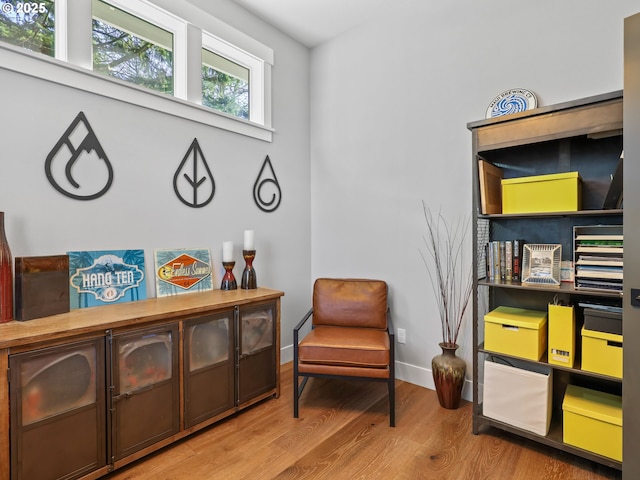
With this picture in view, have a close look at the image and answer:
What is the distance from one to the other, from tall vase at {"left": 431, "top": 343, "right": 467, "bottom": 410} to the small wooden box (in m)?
2.20

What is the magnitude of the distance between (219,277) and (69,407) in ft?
→ 4.02

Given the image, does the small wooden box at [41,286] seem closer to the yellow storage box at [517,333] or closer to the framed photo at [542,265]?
the yellow storage box at [517,333]

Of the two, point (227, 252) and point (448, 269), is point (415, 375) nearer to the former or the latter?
point (448, 269)

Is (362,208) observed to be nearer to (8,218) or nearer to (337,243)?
(337,243)

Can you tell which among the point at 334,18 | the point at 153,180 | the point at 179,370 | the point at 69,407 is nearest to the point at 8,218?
the point at 153,180

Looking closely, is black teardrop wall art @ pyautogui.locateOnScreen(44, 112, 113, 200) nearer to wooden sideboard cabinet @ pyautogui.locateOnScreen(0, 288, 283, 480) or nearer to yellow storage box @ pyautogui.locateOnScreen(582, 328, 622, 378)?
wooden sideboard cabinet @ pyautogui.locateOnScreen(0, 288, 283, 480)

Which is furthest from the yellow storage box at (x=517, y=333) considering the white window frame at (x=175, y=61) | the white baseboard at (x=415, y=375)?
the white window frame at (x=175, y=61)

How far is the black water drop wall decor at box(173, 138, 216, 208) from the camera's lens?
2418 millimetres

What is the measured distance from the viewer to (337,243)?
10.5ft

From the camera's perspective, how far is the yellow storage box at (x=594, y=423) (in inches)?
63.9

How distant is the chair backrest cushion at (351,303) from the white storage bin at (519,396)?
32.1 inches

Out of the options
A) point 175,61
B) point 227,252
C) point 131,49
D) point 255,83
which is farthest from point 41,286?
point 255,83

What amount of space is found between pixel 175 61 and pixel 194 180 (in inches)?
32.7

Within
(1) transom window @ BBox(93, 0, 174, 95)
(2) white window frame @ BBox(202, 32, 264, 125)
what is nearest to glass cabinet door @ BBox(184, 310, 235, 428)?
(1) transom window @ BBox(93, 0, 174, 95)
